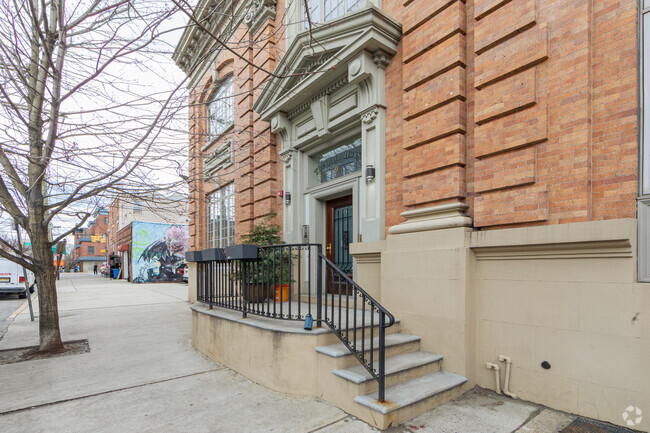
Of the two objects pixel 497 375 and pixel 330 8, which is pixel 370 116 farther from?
pixel 497 375

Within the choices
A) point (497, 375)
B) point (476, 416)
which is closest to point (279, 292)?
point (497, 375)

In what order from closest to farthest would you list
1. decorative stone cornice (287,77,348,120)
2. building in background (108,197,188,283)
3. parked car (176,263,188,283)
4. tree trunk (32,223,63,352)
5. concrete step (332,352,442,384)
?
concrete step (332,352,442,384) → tree trunk (32,223,63,352) → decorative stone cornice (287,77,348,120) → building in background (108,197,188,283) → parked car (176,263,188,283)

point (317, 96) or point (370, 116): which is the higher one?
point (317, 96)

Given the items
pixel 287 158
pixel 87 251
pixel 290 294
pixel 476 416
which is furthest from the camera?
pixel 87 251

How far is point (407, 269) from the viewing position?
4.88 meters

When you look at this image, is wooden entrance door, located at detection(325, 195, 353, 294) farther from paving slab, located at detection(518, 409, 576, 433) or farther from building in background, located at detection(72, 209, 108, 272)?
building in background, located at detection(72, 209, 108, 272)

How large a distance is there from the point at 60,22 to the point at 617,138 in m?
7.00

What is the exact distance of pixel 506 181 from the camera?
13.3 ft

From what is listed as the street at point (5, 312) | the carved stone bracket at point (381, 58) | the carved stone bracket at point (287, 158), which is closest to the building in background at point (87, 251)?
the street at point (5, 312)

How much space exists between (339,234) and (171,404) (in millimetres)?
4350

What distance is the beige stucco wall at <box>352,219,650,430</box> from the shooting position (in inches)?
126

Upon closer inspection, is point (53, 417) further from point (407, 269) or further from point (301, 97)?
point (301, 97)

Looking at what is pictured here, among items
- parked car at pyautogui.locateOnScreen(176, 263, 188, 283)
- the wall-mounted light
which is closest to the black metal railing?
the wall-mounted light

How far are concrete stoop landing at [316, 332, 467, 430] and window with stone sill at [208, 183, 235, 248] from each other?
786 centimetres
